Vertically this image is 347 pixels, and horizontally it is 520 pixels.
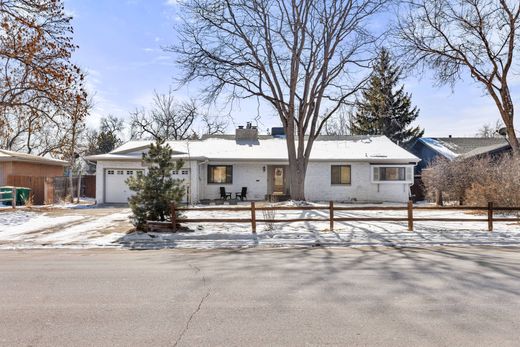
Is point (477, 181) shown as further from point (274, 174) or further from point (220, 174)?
point (220, 174)

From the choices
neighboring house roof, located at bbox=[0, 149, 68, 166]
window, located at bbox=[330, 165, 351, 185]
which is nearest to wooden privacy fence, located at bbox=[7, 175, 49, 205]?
neighboring house roof, located at bbox=[0, 149, 68, 166]

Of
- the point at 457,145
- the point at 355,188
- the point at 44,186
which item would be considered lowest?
the point at 355,188

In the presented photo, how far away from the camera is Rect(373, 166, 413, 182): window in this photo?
25031 mm

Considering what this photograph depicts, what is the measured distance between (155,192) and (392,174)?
17401 mm

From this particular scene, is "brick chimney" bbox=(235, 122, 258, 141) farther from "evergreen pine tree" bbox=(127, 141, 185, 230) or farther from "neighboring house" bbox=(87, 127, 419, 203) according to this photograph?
"evergreen pine tree" bbox=(127, 141, 185, 230)

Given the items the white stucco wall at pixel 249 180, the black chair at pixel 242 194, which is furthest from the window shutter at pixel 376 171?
the black chair at pixel 242 194

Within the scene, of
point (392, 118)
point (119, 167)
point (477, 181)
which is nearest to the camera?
point (477, 181)

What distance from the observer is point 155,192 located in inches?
489

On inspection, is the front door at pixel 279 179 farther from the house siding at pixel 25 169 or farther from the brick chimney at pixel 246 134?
the house siding at pixel 25 169

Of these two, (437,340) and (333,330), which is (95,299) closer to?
(333,330)

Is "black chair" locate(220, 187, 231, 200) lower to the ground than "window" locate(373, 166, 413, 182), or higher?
lower

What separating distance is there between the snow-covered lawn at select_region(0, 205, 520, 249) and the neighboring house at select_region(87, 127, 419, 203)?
9.24m

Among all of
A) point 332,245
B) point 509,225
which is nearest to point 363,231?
point 332,245

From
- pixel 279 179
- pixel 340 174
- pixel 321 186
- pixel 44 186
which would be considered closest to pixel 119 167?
pixel 44 186
